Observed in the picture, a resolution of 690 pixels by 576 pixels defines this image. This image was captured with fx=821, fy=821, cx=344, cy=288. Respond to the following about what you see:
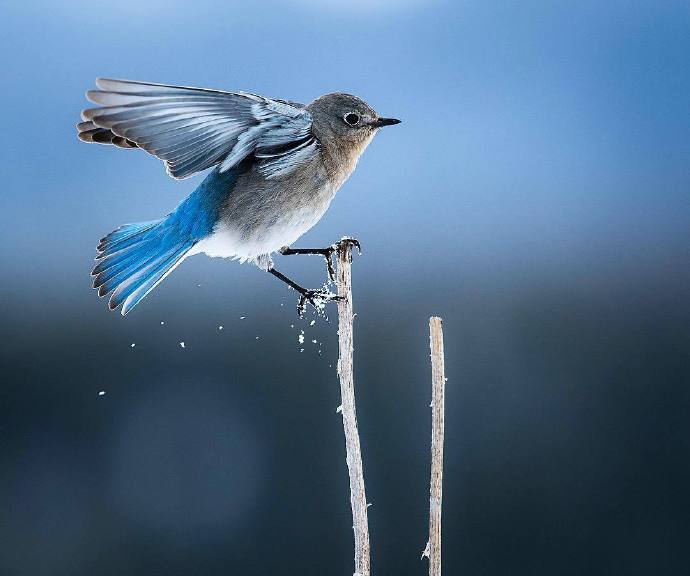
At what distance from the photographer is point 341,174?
3.17 m

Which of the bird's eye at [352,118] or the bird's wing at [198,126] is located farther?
the bird's eye at [352,118]

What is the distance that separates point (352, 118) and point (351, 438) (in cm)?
144

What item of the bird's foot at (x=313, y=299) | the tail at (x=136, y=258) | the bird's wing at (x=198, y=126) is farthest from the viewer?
the bird's foot at (x=313, y=299)

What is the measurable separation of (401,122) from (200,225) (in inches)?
33.6

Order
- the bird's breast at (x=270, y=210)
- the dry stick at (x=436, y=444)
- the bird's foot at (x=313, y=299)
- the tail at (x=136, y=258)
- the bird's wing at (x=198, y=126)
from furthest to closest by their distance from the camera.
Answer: the bird's foot at (x=313, y=299)
the bird's breast at (x=270, y=210)
the tail at (x=136, y=258)
the bird's wing at (x=198, y=126)
the dry stick at (x=436, y=444)

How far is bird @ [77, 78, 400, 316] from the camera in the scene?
2695mm

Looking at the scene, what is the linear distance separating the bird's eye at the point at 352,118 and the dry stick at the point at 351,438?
897 mm

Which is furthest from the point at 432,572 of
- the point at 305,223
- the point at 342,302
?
the point at 305,223

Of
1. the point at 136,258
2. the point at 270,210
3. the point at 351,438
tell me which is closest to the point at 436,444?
the point at 351,438

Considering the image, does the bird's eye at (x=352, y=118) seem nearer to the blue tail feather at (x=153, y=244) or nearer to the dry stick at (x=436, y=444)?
the blue tail feather at (x=153, y=244)

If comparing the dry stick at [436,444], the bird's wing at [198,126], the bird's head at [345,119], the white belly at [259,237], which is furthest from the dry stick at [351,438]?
the bird's head at [345,119]

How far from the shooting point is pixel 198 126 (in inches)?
107

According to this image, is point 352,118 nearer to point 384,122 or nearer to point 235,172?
point 384,122

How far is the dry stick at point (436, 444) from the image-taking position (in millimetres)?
2068
